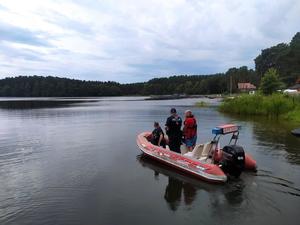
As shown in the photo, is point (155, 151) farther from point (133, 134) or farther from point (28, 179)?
point (133, 134)

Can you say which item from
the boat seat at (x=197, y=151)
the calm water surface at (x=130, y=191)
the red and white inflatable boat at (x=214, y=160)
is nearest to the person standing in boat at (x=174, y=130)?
the red and white inflatable boat at (x=214, y=160)

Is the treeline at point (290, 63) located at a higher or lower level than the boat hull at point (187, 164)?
higher

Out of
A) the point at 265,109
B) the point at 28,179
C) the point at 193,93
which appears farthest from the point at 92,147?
the point at 193,93

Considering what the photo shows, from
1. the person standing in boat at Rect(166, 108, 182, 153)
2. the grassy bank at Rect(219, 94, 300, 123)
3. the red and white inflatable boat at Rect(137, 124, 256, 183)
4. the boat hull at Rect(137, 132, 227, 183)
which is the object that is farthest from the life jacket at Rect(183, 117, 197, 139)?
the grassy bank at Rect(219, 94, 300, 123)

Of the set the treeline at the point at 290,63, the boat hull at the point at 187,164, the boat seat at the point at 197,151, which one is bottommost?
the boat hull at the point at 187,164

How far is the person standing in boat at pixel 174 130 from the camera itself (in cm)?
1405

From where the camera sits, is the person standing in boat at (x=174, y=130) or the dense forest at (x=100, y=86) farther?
the dense forest at (x=100, y=86)

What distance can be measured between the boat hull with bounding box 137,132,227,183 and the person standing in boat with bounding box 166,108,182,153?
→ 0.51m

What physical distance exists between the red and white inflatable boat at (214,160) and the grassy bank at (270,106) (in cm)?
1963

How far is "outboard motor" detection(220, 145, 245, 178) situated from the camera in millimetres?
11712

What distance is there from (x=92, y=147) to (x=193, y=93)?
522 feet

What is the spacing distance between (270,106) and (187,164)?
1035 inches

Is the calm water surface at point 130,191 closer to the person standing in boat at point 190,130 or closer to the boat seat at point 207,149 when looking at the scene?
the boat seat at point 207,149

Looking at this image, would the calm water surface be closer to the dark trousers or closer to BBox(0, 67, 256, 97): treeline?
the dark trousers
